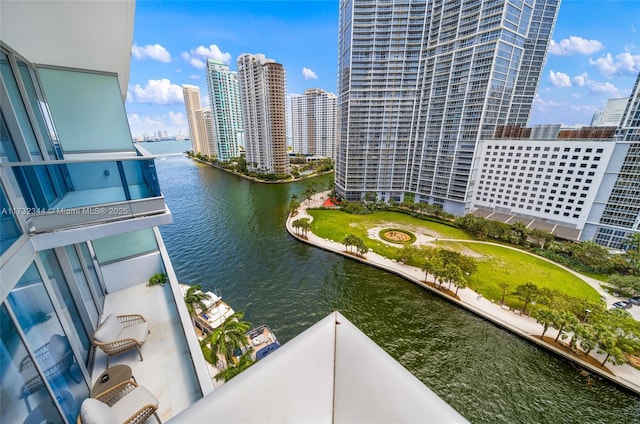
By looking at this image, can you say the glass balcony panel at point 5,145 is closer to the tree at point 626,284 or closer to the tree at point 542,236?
the tree at point 626,284

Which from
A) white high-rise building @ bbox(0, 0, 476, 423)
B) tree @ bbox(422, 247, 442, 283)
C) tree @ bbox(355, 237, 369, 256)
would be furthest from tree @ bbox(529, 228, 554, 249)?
white high-rise building @ bbox(0, 0, 476, 423)

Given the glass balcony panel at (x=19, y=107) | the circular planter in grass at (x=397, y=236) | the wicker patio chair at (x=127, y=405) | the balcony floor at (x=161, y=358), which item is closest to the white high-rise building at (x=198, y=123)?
the circular planter in grass at (x=397, y=236)

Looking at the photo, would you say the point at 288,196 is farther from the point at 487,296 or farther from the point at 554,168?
the point at 554,168

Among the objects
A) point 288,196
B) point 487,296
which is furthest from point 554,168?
point 288,196

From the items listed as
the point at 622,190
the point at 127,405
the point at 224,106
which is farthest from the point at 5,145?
the point at 224,106

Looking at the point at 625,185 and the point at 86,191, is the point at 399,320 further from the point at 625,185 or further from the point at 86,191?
the point at 625,185

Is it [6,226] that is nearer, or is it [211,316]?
[6,226]

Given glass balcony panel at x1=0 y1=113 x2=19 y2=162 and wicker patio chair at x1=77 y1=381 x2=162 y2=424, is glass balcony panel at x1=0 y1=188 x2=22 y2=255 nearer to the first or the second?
glass balcony panel at x1=0 y1=113 x2=19 y2=162
